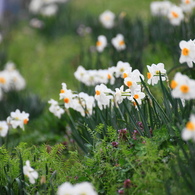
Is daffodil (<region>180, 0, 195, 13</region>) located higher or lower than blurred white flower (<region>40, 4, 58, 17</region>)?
lower

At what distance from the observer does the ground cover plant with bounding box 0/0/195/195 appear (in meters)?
1.86

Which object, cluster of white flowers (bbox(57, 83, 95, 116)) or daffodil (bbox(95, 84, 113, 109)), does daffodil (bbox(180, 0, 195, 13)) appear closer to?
cluster of white flowers (bbox(57, 83, 95, 116))

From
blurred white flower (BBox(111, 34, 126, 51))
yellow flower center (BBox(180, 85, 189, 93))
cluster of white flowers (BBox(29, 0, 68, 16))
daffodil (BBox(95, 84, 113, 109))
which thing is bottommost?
yellow flower center (BBox(180, 85, 189, 93))

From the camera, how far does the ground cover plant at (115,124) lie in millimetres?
1855

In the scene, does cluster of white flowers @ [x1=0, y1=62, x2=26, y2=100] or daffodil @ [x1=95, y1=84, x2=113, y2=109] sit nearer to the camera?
daffodil @ [x1=95, y1=84, x2=113, y2=109]

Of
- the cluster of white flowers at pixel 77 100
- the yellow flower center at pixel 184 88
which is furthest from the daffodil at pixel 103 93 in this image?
the yellow flower center at pixel 184 88

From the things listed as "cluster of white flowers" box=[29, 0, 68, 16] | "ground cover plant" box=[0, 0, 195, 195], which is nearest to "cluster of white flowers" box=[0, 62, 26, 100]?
"ground cover plant" box=[0, 0, 195, 195]

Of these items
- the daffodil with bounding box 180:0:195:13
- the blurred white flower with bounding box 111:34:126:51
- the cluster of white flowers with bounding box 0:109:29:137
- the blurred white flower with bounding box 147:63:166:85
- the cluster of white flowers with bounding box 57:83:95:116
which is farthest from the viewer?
the blurred white flower with bounding box 111:34:126:51

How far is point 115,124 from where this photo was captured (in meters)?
2.47

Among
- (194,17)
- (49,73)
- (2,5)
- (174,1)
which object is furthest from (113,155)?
(2,5)

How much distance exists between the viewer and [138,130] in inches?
88.6

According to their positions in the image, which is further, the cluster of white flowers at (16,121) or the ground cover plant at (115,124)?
the cluster of white flowers at (16,121)

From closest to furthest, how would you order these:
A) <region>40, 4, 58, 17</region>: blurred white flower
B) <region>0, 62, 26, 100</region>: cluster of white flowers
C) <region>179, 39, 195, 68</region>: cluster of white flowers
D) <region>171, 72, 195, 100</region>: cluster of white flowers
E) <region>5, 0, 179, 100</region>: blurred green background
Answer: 1. <region>171, 72, 195, 100</region>: cluster of white flowers
2. <region>179, 39, 195, 68</region>: cluster of white flowers
3. <region>0, 62, 26, 100</region>: cluster of white flowers
4. <region>5, 0, 179, 100</region>: blurred green background
5. <region>40, 4, 58, 17</region>: blurred white flower

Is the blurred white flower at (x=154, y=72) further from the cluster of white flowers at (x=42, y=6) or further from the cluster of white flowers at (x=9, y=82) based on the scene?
the cluster of white flowers at (x=42, y=6)
